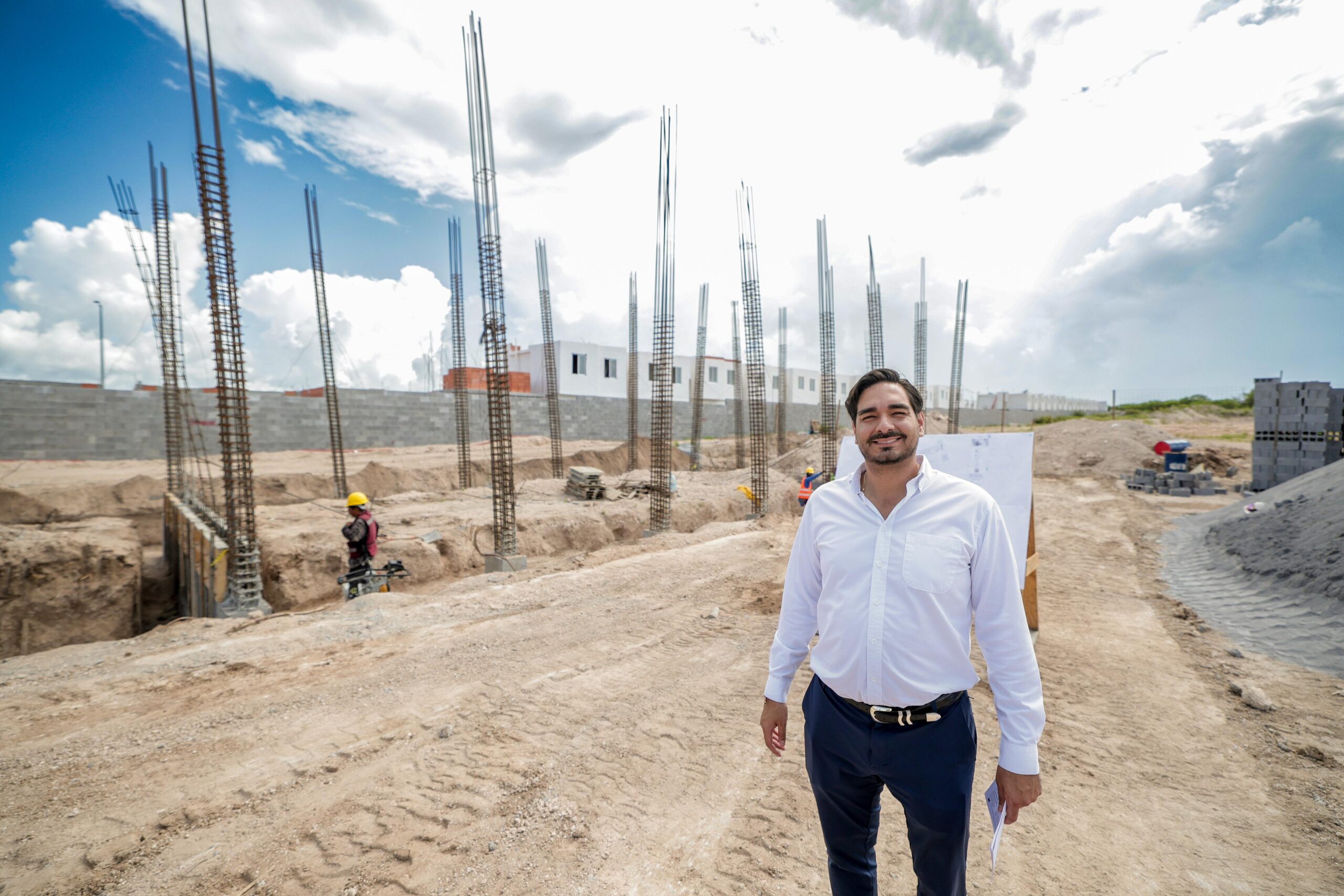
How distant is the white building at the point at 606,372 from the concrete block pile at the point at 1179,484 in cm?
1745

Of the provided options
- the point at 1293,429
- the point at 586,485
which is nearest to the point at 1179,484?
the point at 1293,429

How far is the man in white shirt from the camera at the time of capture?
5.44 feet

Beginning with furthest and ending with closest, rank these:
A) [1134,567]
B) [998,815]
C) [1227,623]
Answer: [1134,567]
[1227,623]
[998,815]

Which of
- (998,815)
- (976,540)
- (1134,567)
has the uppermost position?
(976,540)

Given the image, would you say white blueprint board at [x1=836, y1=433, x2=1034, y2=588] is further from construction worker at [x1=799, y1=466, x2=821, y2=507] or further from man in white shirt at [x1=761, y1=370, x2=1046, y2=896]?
construction worker at [x1=799, y1=466, x2=821, y2=507]

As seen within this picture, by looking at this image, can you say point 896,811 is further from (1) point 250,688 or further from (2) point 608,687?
(1) point 250,688

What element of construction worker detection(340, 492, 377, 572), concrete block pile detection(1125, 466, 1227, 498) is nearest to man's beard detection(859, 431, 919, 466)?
construction worker detection(340, 492, 377, 572)

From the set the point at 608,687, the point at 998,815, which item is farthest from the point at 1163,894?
the point at 608,687

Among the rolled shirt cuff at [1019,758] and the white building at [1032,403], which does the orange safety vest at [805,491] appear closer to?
the rolled shirt cuff at [1019,758]

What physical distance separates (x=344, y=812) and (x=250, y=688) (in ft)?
7.25

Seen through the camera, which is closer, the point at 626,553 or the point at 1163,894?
the point at 1163,894

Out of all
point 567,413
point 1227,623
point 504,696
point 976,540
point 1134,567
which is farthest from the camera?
point 567,413

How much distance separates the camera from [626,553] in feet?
30.5

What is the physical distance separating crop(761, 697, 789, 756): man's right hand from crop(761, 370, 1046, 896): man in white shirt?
0.14 metres
